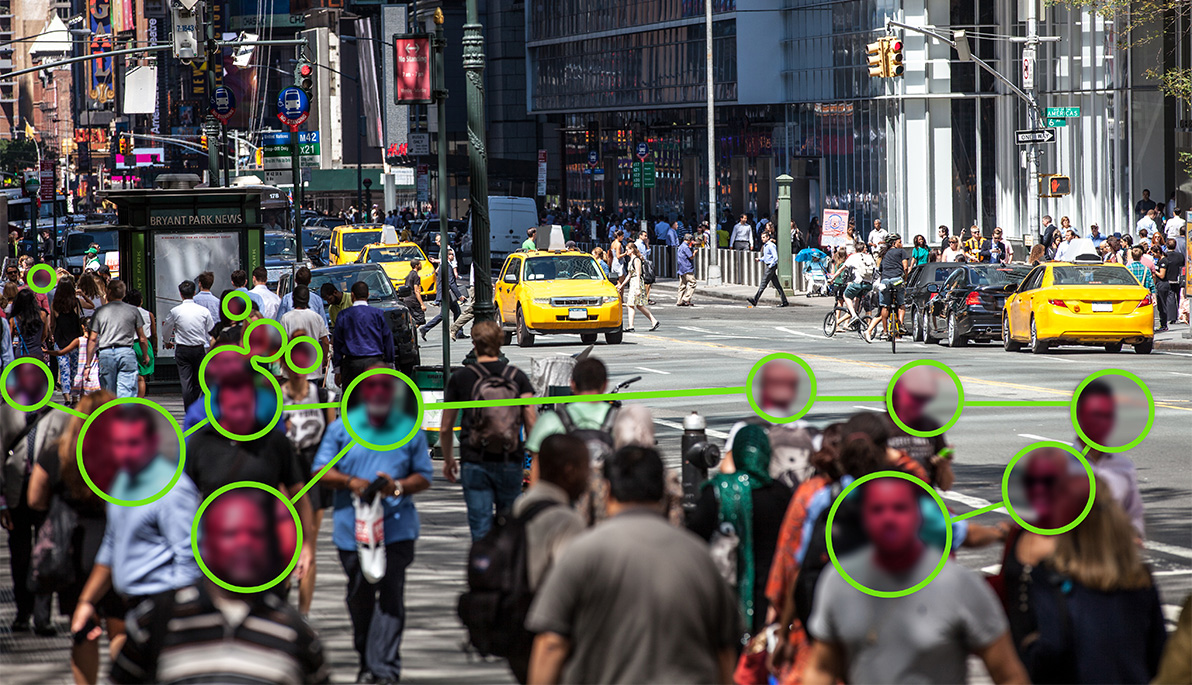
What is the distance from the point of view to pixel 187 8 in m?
33.2

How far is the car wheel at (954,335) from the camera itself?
99.3 ft

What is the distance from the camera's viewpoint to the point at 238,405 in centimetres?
704

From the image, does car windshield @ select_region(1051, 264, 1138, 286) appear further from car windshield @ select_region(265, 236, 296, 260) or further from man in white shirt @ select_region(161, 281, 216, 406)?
car windshield @ select_region(265, 236, 296, 260)

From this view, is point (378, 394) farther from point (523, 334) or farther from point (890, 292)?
point (890, 292)

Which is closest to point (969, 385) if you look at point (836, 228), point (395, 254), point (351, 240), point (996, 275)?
point (996, 275)

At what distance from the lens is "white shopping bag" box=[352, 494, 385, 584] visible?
26.7 feet

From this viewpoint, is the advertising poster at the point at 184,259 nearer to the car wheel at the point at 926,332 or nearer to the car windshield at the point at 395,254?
the car wheel at the point at 926,332

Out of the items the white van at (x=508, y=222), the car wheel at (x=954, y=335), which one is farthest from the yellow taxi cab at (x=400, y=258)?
the car wheel at (x=954, y=335)

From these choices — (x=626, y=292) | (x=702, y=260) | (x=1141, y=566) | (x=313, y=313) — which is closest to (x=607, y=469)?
(x=1141, y=566)

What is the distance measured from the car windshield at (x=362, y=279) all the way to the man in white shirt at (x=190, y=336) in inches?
338

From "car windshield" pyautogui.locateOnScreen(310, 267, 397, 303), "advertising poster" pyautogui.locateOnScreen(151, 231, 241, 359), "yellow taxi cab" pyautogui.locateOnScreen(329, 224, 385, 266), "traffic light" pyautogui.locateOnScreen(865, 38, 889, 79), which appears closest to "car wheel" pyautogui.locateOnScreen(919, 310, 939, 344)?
"car windshield" pyautogui.locateOnScreen(310, 267, 397, 303)

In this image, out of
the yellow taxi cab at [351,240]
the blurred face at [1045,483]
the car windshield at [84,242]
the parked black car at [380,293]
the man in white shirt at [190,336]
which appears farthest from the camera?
the car windshield at [84,242]

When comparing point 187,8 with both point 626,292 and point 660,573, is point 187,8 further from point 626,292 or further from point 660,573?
point 660,573

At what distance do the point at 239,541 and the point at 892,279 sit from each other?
2875 cm
